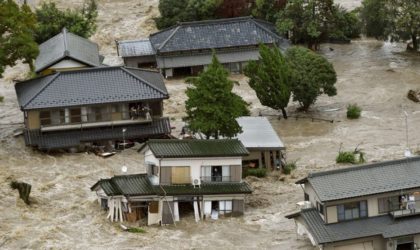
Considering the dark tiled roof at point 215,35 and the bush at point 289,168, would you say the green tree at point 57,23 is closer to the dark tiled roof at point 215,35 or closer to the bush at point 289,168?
the dark tiled roof at point 215,35

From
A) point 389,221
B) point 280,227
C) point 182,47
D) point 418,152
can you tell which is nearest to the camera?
point 389,221

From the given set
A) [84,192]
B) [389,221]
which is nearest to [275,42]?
[84,192]

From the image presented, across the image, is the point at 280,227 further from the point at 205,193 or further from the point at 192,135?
the point at 192,135

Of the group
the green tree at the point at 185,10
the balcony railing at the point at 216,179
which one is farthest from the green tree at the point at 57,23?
the balcony railing at the point at 216,179

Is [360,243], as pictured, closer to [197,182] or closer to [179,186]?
[197,182]

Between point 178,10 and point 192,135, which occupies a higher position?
point 178,10

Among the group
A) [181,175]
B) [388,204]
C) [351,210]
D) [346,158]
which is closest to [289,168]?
[346,158]
